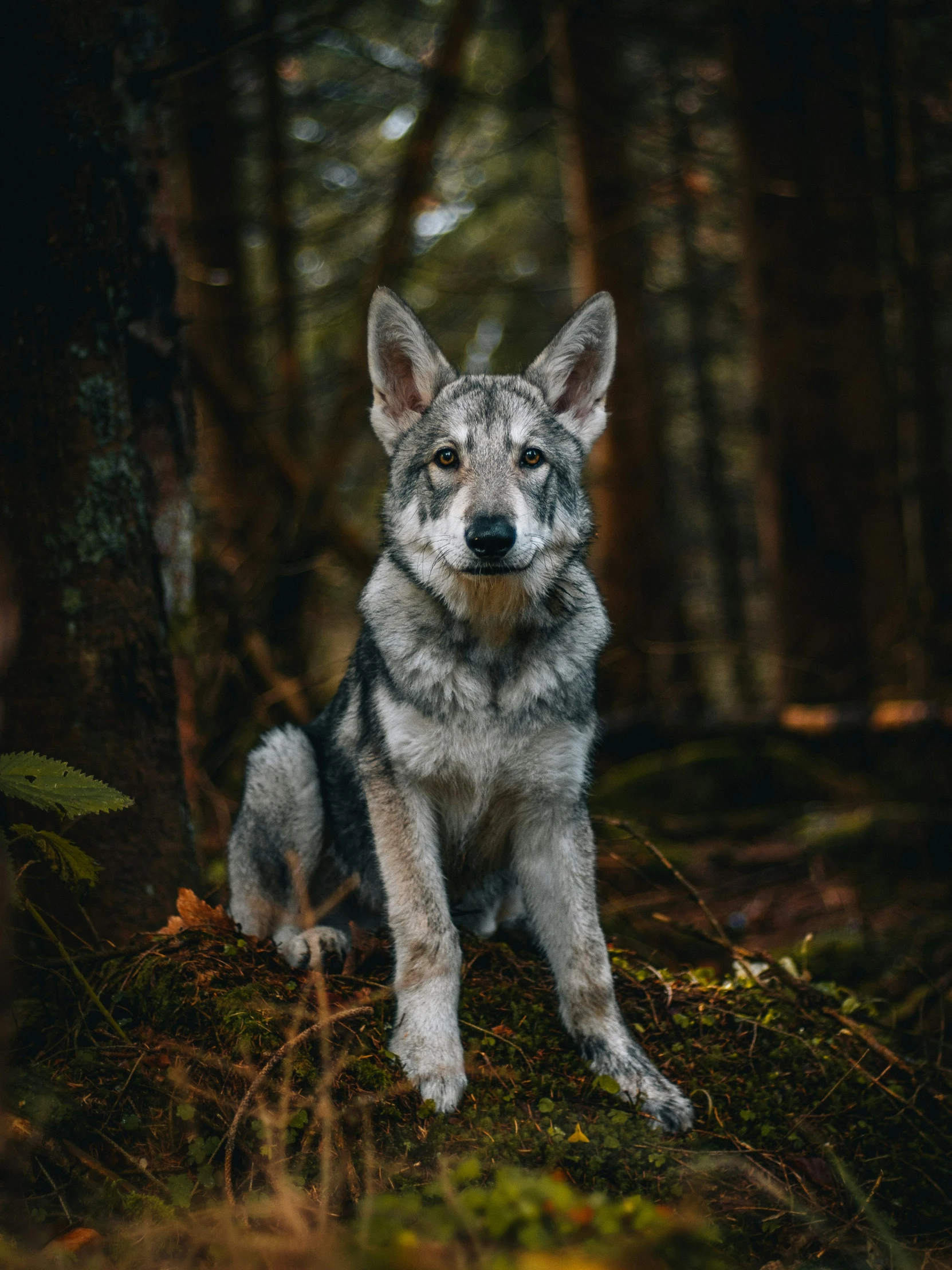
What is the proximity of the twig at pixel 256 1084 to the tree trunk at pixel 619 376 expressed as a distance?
7.65 meters

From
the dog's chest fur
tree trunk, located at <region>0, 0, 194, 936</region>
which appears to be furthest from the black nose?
tree trunk, located at <region>0, 0, 194, 936</region>

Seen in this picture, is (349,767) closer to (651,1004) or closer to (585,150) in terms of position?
(651,1004)

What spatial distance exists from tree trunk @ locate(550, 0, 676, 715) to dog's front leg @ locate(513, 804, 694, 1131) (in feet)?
21.9

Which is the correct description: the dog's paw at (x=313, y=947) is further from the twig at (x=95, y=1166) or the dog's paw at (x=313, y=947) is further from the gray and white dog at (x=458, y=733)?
the twig at (x=95, y=1166)

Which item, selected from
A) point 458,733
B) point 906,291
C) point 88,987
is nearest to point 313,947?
point 88,987

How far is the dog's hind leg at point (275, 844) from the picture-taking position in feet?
13.4

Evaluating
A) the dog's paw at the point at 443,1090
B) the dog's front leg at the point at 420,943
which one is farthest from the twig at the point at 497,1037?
the dog's paw at the point at 443,1090

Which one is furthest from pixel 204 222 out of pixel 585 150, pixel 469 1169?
pixel 469 1169

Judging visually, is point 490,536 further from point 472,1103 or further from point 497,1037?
point 472,1103

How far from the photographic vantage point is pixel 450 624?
3682mm

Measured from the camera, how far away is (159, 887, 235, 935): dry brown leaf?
346 cm

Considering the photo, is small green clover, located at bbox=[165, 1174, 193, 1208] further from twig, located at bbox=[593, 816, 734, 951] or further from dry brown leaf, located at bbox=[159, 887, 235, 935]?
twig, located at bbox=[593, 816, 734, 951]

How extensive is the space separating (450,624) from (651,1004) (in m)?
1.82

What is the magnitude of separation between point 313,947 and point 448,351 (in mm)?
12134
